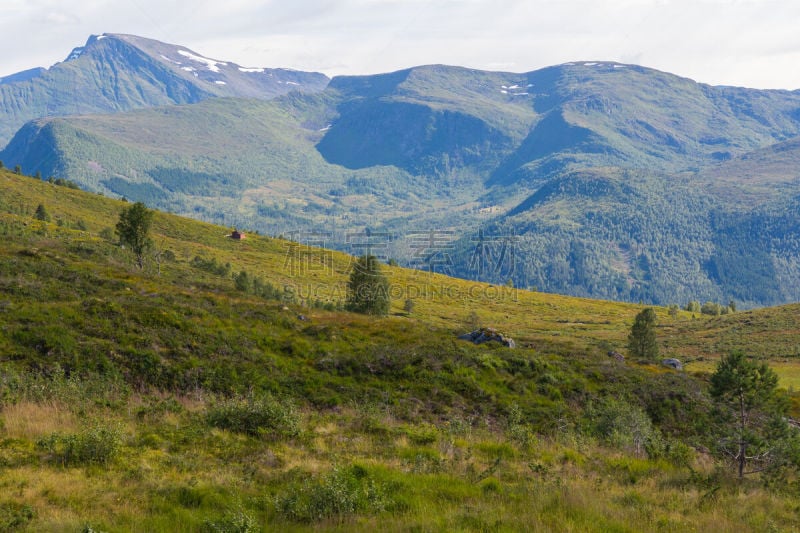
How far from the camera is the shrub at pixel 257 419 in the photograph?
41.2ft

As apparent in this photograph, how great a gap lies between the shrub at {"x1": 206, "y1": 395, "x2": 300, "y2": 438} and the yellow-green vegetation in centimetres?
5

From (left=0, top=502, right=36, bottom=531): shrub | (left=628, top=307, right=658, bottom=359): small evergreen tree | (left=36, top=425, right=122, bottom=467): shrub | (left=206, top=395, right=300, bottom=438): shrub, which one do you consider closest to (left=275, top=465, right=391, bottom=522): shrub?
(left=206, top=395, right=300, bottom=438): shrub

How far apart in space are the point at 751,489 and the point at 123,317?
2233 centimetres

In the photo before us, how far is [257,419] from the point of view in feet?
42.1

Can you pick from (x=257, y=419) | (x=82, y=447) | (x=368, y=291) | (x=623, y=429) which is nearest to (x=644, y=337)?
(x=368, y=291)

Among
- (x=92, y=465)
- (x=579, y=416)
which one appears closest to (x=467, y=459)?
(x=92, y=465)

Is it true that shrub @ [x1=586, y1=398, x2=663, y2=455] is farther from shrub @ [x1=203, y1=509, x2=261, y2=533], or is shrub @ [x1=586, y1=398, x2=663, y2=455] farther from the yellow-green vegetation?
shrub @ [x1=203, y1=509, x2=261, y2=533]

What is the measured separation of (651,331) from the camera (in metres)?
58.6

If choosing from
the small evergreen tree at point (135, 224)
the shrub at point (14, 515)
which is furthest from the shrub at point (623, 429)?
the small evergreen tree at point (135, 224)

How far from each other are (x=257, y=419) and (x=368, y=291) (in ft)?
193

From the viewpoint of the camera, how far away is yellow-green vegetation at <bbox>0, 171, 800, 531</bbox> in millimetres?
8531

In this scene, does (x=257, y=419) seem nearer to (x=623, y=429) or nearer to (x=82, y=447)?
(x=82, y=447)

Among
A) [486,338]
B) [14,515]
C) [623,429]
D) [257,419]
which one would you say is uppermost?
[14,515]

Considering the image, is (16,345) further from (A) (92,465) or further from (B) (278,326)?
(B) (278,326)
